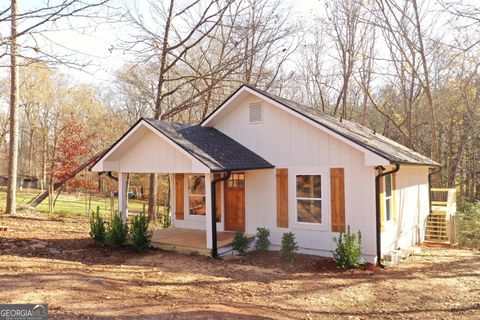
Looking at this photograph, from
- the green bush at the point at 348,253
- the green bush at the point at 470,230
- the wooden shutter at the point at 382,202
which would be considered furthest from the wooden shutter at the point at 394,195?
the green bush at the point at 470,230

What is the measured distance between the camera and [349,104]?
28.9m

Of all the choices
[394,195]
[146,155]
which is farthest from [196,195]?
[394,195]

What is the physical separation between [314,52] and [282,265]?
2086 centimetres

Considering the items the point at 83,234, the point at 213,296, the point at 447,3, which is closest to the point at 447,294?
the point at 213,296

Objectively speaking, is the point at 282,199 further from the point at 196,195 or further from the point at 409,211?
the point at 409,211

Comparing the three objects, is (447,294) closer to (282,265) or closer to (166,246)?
(282,265)

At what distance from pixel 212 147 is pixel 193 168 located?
57.8 inches

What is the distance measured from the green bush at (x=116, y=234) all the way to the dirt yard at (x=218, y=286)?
37 cm

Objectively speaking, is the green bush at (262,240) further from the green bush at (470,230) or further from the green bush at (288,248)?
the green bush at (470,230)

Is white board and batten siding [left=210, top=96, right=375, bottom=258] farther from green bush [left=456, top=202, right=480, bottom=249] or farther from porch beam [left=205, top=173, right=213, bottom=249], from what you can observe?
green bush [left=456, top=202, right=480, bottom=249]

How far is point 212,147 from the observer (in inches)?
408

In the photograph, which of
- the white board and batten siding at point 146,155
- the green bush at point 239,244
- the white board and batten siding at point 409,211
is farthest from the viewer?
the white board and batten siding at point 409,211

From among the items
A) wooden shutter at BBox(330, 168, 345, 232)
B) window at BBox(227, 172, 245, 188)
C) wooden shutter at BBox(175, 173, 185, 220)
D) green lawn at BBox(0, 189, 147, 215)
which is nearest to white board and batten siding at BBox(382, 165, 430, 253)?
wooden shutter at BBox(330, 168, 345, 232)

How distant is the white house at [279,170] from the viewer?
9195mm
